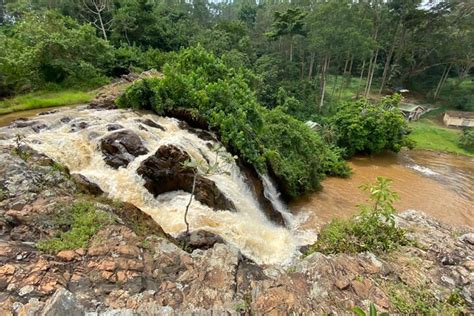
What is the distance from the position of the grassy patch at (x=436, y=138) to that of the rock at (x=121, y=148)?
19.6 m

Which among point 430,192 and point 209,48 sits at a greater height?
point 209,48

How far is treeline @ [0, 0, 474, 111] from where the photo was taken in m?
15.3

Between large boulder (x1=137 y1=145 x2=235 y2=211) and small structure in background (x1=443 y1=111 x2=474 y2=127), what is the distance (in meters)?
26.5

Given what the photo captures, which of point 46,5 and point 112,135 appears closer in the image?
point 112,135

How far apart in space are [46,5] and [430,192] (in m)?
33.9

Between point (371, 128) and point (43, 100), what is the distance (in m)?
→ 16.0

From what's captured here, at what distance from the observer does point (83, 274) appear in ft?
13.5

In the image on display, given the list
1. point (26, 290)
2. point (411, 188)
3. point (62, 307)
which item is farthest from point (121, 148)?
point (411, 188)

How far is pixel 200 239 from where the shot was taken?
625 centimetres

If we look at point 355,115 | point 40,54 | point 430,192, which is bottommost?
point 430,192

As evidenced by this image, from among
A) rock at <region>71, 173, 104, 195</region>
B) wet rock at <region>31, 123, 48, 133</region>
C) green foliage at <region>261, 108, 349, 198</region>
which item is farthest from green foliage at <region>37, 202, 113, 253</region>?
green foliage at <region>261, 108, 349, 198</region>

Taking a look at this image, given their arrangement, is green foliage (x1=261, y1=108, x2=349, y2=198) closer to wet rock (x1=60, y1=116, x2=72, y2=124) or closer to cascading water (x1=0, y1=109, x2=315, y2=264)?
cascading water (x1=0, y1=109, x2=315, y2=264)

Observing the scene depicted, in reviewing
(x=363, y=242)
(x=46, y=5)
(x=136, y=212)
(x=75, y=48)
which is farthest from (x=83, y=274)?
(x=46, y=5)

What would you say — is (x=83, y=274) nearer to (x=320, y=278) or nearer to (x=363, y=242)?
(x=320, y=278)
